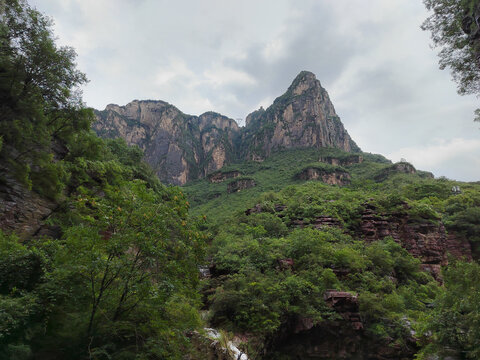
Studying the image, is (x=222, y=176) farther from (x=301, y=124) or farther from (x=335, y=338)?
(x=335, y=338)

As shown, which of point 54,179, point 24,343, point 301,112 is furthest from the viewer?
point 301,112

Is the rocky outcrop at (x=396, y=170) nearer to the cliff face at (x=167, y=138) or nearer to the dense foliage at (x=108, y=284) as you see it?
the dense foliage at (x=108, y=284)

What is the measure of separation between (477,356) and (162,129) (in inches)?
6289

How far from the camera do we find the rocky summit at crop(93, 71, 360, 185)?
12456 cm

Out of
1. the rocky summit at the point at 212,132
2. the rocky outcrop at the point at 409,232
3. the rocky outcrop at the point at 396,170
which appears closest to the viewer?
the rocky outcrop at the point at 409,232

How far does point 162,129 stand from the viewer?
15212 centimetres

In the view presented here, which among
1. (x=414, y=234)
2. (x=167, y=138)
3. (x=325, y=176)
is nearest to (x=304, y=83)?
(x=325, y=176)

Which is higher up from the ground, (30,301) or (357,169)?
(357,169)

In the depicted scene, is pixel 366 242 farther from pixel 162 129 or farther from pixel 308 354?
pixel 162 129

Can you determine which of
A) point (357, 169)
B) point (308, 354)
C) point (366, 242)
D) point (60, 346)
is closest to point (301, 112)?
point (357, 169)

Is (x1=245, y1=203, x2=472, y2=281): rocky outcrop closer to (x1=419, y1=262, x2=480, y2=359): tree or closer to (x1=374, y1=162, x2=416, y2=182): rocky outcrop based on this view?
(x1=419, y1=262, x2=480, y2=359): tree

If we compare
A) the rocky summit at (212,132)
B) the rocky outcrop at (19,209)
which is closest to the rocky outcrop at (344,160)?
the rocky summit at (212,132)

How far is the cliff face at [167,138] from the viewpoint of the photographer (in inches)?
5453

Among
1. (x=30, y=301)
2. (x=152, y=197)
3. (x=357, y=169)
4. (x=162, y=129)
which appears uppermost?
(x=162, y=129)
